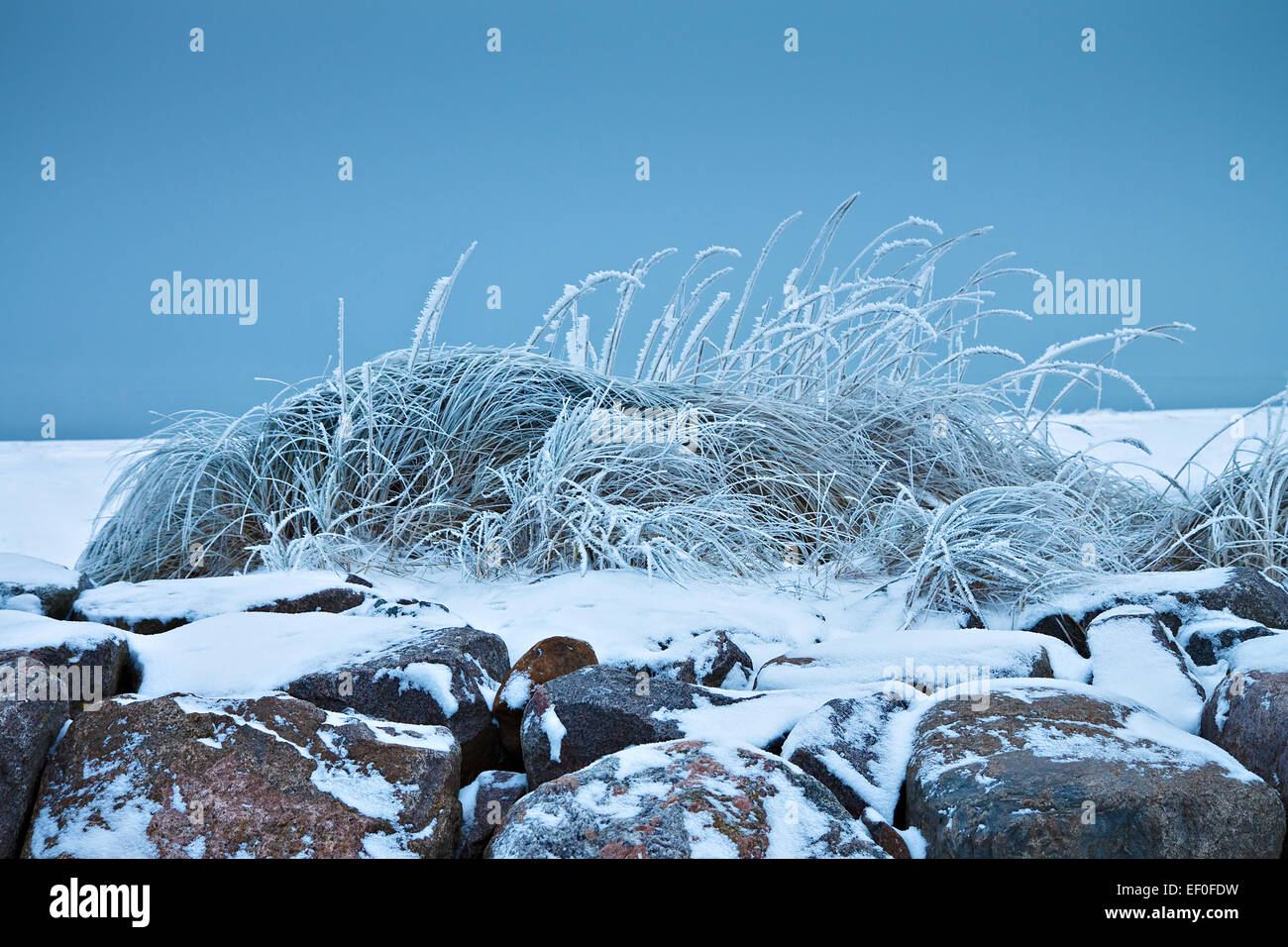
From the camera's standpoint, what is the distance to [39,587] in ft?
7.63

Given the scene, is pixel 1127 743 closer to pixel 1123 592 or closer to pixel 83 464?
pixel 1123 592

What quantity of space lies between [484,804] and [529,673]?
1.04ft

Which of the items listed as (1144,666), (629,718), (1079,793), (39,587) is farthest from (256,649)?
(1144,666)

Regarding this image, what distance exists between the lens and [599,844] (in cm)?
117

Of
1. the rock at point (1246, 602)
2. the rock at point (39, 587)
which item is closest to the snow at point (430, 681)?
the rock at point (39, 587)

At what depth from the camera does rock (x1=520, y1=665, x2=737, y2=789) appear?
1.53 metres

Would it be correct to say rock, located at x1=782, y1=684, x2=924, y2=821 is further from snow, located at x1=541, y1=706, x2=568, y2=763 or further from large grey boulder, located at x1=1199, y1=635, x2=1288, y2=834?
large grey boulder, located at x1=1199, y1=635, x2=1288, y2=834

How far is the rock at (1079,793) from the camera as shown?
121 centimetres

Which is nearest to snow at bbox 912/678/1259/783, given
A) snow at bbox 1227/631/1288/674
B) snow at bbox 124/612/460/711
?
snow at bbox 1227/631/1288/674

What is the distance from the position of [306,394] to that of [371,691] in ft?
6.44

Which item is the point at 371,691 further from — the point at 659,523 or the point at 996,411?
the point at 996,411

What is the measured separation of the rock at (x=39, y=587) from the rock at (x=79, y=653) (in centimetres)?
50
